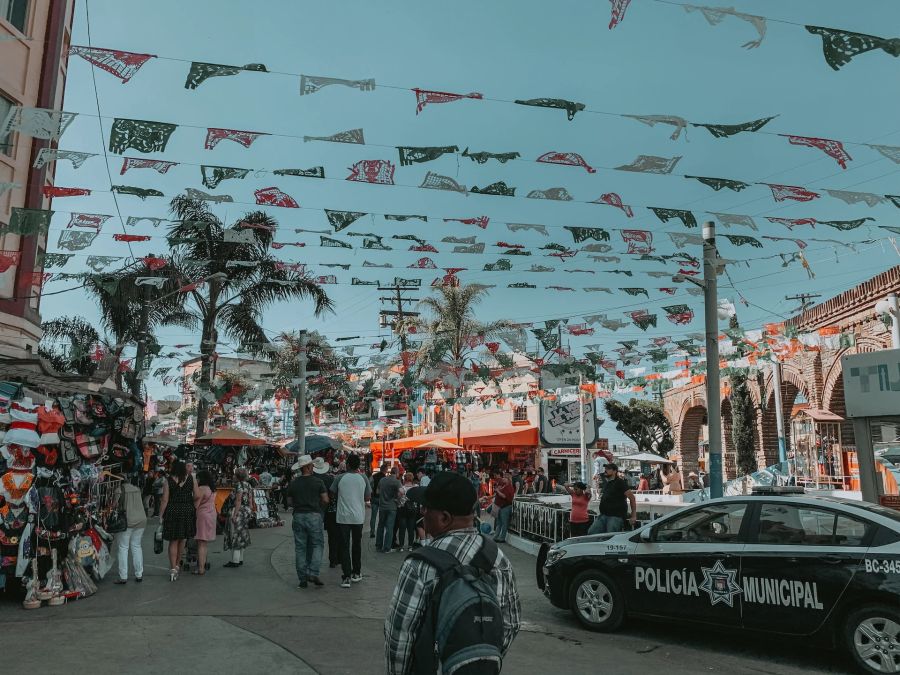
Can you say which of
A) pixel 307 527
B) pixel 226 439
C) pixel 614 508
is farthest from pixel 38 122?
pixel 226 439

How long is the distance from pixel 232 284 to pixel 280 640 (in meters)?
17.2

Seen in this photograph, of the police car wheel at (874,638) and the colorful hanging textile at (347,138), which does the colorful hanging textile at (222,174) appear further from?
the police car wheel at (874,638)

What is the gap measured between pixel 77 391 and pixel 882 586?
1134 centimetres

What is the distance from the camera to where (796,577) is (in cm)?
630

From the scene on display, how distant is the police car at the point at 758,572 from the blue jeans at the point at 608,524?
9.62ft

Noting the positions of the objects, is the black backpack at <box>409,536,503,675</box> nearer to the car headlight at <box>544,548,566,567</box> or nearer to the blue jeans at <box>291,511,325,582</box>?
the car headlight at <box>544,548,566,567</box>

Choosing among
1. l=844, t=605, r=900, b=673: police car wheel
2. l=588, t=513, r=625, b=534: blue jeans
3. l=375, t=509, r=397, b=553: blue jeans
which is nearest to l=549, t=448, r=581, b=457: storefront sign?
l=375, t=509, r=397, b=553: blue jeans

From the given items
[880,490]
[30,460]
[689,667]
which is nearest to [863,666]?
[689,667]

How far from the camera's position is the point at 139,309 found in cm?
2395

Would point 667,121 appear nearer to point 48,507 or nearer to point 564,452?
point 48,507

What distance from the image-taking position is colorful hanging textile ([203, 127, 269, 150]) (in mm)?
9672

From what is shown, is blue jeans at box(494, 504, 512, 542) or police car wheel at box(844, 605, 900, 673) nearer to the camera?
police car wheel at box(844, 605, 900, 673)

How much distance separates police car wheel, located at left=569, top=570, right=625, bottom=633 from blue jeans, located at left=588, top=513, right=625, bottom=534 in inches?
123

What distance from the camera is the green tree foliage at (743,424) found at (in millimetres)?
29562
